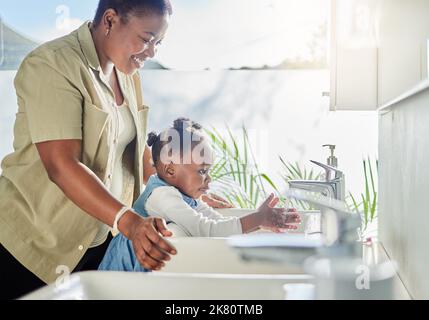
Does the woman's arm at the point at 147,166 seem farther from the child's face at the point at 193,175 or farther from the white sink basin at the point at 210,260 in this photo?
the white sink basin at the point at 210,260

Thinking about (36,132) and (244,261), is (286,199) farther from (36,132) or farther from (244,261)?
(36,132)

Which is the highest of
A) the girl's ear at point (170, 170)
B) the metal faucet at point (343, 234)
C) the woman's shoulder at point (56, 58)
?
the woman's shoulder at point (56, 58)

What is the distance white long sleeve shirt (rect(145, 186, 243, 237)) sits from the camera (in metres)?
1.24

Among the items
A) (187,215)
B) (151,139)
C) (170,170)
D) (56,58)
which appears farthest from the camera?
(151,139)

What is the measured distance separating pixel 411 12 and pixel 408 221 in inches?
15.2

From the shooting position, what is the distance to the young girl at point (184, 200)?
1188 mm

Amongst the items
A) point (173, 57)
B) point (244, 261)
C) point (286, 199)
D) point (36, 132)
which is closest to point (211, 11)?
point (173, 57)

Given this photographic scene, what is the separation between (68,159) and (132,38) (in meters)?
0.33

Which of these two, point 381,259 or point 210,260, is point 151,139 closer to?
point 210,260

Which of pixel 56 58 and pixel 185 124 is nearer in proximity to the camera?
pixel 56 58

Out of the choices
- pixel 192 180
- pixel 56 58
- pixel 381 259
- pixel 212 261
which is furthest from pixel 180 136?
pixel 381 259

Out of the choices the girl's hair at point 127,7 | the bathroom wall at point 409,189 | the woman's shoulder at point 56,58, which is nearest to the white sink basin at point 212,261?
the bathroom wall at point 409,189

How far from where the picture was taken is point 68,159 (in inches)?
41.9

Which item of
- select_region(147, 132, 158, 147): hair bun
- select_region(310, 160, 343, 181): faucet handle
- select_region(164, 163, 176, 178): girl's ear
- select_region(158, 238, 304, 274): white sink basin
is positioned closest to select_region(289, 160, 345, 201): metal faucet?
select_region(310, 160, 343, 181): faucet handle
